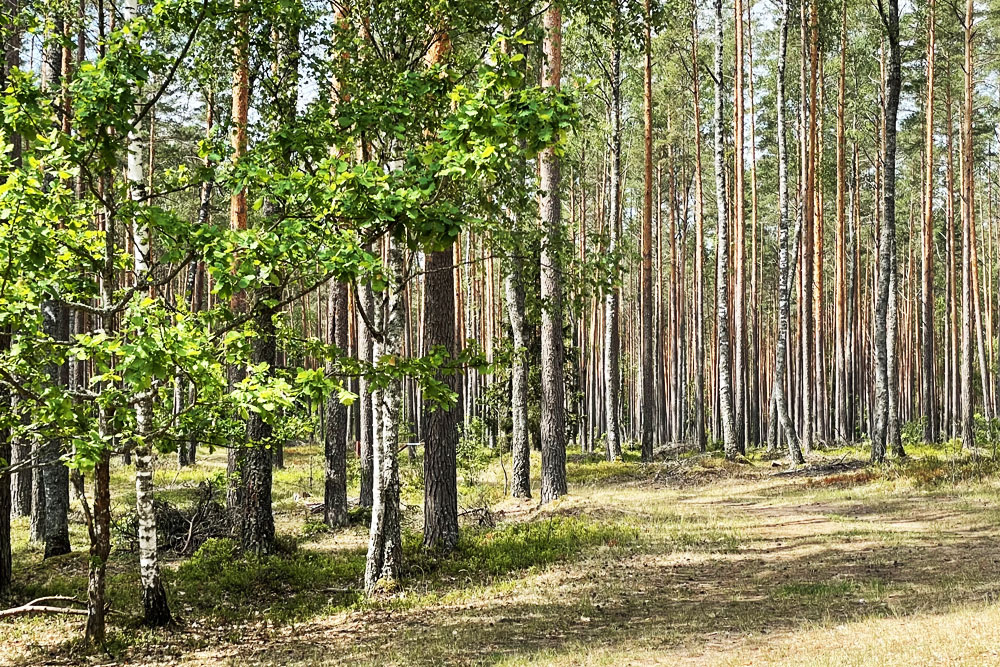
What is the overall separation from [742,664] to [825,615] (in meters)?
1.85

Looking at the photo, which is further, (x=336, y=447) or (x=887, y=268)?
(x=887, y=268)

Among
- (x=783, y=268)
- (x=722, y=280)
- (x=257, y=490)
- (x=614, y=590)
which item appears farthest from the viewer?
(x=722, y=280)

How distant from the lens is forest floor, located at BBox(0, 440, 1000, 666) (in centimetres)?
687

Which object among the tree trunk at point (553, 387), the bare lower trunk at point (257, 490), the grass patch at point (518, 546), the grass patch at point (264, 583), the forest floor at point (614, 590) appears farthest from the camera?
the tree trunk at point (553, 387)

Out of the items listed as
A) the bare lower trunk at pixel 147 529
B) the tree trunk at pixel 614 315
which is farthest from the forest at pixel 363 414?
the tree trunk at pixel 614 315

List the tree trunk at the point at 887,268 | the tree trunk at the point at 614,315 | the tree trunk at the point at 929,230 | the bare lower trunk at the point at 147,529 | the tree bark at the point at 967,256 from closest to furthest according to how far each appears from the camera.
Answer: the bare lower trunk at the point at 147,529 < the tree trunk at the point at 887,268 < the tree trunk at the point at 614,315 < the tree bark at the point at 967,256 < the tree trunk at the point at 929,230

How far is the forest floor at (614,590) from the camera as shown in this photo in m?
6.87

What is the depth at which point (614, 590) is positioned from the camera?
30.3ft

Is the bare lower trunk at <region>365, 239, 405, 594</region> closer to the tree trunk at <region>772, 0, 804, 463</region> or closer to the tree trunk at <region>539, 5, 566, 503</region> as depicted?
the tree trunk at <region>539, 5, 566, 503</region>

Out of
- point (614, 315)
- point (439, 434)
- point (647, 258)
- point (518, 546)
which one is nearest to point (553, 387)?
point (518, 546)

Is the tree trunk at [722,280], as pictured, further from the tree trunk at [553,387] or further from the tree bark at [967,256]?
the tree trunk at [553,387]

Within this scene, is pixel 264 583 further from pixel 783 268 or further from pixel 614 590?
pixel 783 268

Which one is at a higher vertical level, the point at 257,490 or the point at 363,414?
the point at 363,414

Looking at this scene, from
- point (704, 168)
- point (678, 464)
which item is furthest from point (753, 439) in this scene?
point (678, 464)
